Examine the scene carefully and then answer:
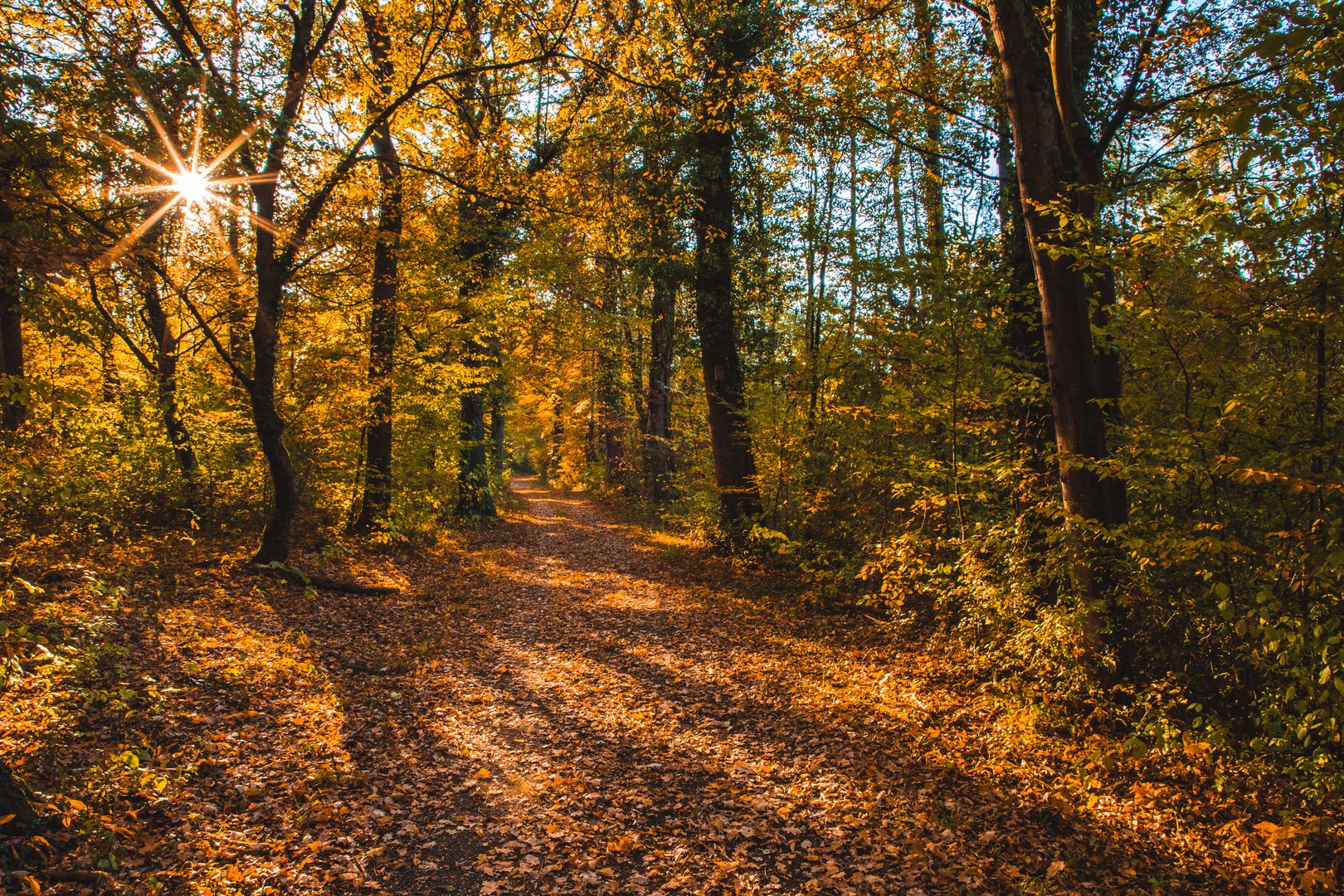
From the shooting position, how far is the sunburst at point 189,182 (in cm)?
698

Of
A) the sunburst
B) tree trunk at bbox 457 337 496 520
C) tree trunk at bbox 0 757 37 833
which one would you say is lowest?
tree trunk at bbox 0 757 37 833

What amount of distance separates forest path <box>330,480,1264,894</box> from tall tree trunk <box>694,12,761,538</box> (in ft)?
14.3

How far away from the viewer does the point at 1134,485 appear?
5.14 meters

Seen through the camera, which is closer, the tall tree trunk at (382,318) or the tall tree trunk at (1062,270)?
the tall tree trunk at (1062,270)

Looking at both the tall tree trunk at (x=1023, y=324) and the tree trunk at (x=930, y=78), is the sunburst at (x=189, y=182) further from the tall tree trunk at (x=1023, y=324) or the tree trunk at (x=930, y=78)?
the tall tree trunk at (x=1023, y=324)

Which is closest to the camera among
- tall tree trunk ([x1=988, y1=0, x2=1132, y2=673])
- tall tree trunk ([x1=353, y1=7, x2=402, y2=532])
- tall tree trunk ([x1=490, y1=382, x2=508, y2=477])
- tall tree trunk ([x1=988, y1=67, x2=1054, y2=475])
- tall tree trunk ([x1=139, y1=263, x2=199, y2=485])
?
tall tree trunk ([x1=988, y1=0, x2=1132, y2=673])

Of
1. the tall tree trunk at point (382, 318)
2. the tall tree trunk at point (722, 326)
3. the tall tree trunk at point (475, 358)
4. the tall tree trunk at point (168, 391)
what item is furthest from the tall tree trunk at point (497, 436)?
the tall tree trunk at point (722, 326)

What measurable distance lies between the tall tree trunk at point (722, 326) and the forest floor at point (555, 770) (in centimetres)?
475

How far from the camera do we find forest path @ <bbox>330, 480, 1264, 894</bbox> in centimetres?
402

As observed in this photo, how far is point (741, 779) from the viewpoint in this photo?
519 cm

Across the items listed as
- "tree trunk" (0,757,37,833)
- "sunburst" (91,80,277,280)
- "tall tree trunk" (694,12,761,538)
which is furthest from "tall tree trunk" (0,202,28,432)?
"tall tree trunk" (694,12,761,538)

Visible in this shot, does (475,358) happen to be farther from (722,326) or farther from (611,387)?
(611,387)

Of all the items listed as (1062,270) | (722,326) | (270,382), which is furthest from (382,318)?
(1062,270)

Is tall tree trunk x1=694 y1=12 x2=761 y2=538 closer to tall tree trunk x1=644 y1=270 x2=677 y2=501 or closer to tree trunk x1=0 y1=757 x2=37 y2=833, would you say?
tall tree trunk x1=644 y1=270 x2=677 y2=501
